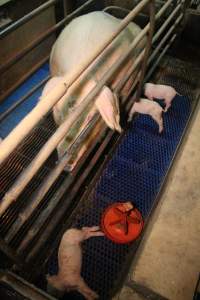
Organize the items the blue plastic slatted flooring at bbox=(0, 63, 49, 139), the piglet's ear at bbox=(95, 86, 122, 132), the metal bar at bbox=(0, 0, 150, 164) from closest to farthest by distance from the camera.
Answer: the metal bar at bbox=(0, 0, 150, 164) < the piglet's ear at bbox=(95, 86, 122, 132) < the blue plastic slatted flooring at bbox=(0, 63, 49, 139)

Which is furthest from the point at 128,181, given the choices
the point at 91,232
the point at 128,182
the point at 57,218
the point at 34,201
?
the point at 34,201

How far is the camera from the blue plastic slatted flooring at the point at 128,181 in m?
2.62

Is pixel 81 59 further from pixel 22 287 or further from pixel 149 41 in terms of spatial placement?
pixel 22 287

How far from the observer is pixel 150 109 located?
11.7ft

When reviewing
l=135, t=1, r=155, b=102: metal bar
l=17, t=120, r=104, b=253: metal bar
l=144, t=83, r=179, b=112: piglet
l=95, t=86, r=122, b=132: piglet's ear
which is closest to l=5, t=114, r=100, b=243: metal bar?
l=17, t=120, r=104, b=253: metal bar

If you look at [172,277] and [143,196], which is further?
[143,196]

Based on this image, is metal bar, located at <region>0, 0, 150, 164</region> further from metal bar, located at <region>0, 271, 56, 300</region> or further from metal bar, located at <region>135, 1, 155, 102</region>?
metal bar, located at <region>135, 1, 155, 102</region>

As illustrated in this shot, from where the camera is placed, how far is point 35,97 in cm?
502

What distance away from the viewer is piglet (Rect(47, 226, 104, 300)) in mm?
2371

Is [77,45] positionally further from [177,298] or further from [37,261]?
[177,298]

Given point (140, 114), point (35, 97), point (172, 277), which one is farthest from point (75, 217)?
point (35, 97)

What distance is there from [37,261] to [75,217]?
0.55 m

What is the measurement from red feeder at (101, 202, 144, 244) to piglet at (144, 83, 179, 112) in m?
1.63

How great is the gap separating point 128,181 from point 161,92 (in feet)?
4.46
